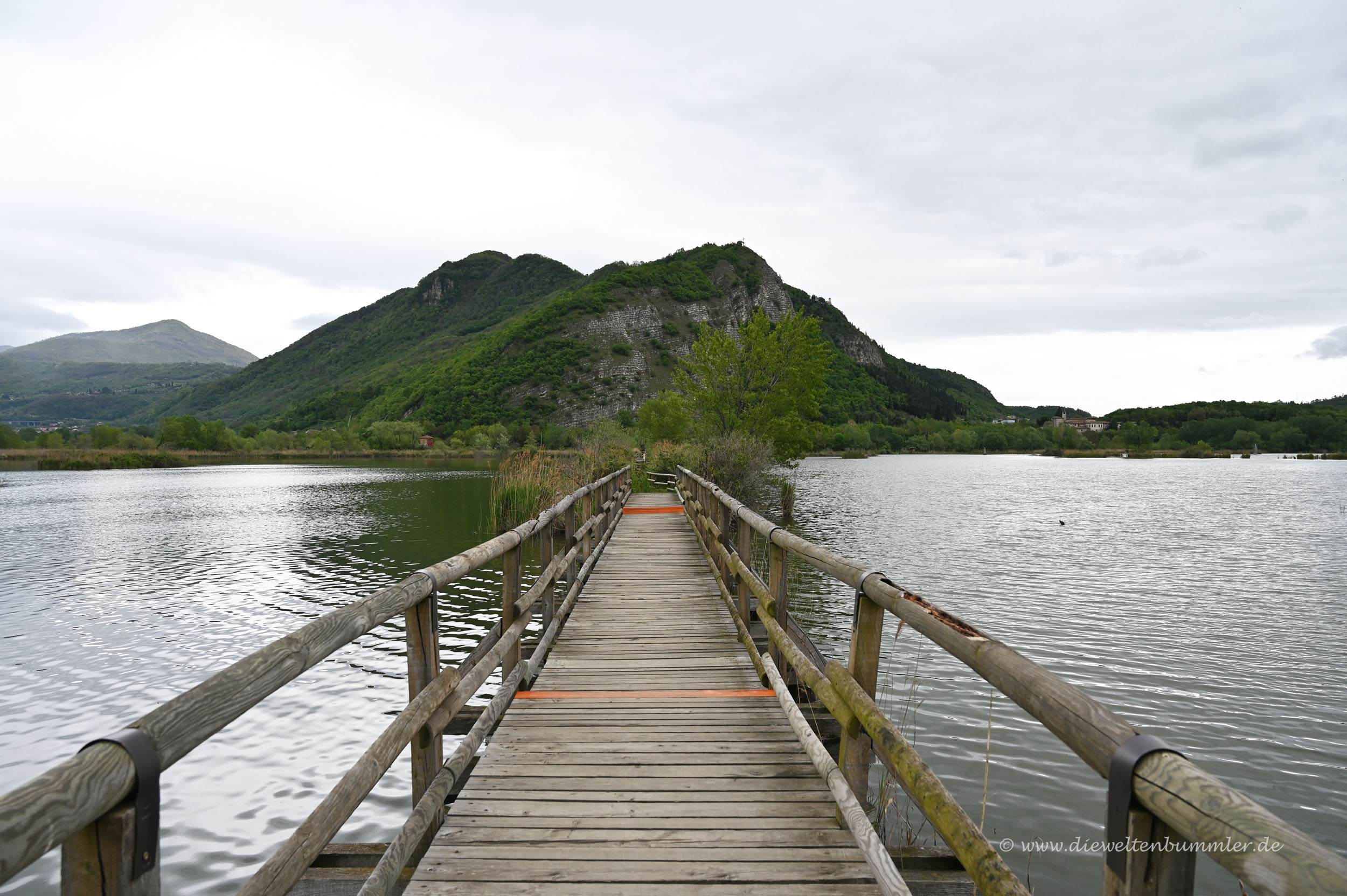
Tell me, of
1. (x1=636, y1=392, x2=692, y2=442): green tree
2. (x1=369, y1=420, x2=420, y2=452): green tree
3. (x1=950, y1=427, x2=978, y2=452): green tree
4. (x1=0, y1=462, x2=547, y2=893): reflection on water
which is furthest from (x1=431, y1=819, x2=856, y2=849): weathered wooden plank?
(x1=950, y1=427, x2=978, y2=452): green tree

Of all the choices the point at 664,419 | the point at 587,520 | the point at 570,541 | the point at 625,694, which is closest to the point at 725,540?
the point at 570,541

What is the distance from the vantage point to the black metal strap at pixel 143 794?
1.31m

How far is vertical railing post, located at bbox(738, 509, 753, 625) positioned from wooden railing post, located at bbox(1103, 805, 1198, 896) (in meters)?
4.28

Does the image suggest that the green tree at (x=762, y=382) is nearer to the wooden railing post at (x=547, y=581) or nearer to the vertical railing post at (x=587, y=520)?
the vertical railing post at (x=587, y=520)

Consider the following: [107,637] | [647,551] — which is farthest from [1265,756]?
[107,637]

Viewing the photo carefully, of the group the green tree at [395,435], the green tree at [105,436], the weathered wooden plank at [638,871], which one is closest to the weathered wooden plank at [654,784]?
the weathered wooden plank at [638,871]

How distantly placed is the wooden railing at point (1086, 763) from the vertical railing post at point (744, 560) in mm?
1858

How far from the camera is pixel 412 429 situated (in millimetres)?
90188

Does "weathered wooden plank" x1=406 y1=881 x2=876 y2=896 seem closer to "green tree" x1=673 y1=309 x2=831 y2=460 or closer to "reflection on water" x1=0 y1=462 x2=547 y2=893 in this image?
"reflection on water" x1=0 y1=462 x2=547 y2=893

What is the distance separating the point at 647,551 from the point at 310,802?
6.33 meters

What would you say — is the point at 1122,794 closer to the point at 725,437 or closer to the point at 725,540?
the point at 725,540

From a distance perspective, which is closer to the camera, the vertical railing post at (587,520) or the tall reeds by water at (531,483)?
the vertical railing post at (587,520)

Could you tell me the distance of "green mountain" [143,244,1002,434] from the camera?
105750 mm

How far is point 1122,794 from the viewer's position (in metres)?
1.36
